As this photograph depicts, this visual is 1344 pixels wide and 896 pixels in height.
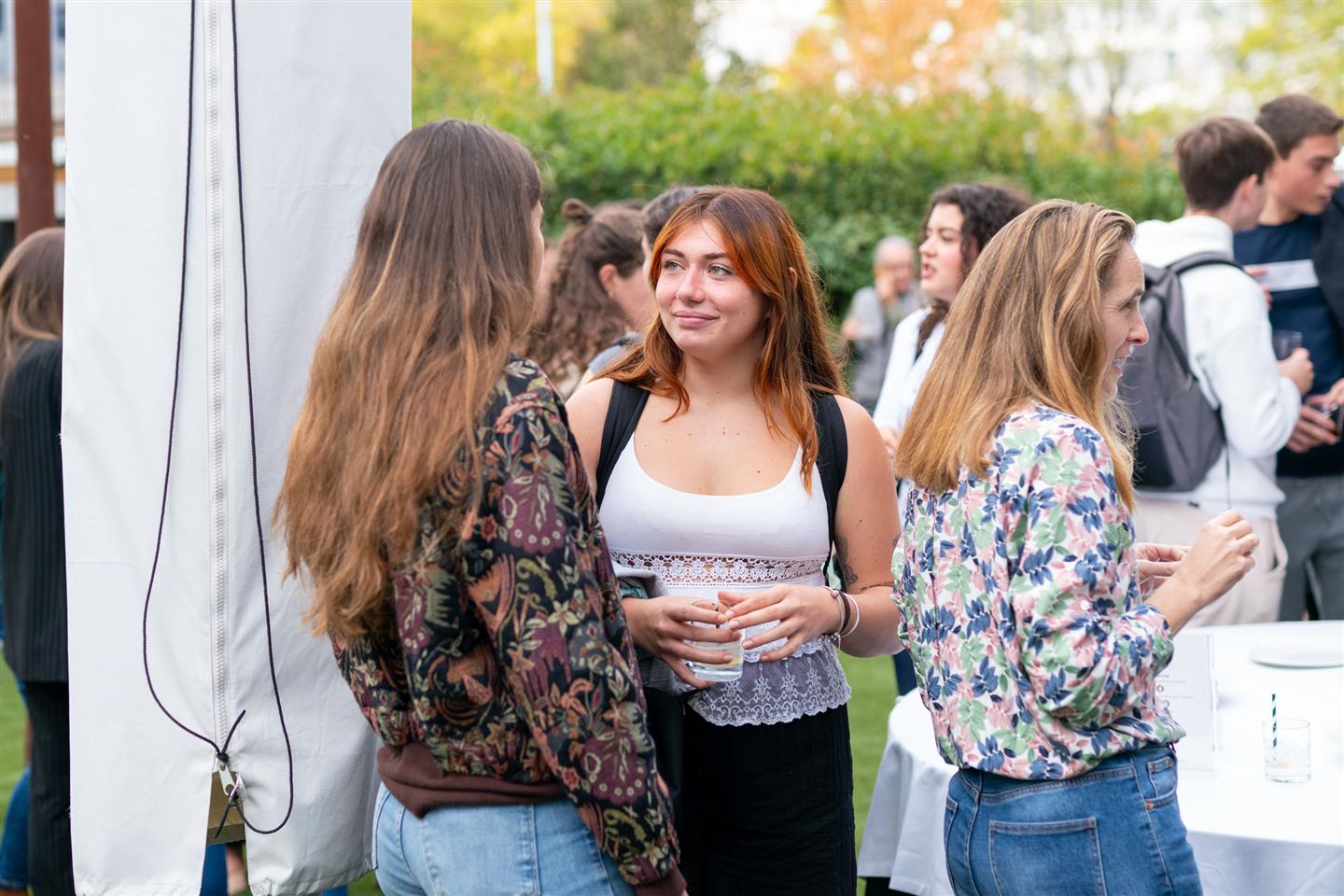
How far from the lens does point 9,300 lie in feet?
11.0

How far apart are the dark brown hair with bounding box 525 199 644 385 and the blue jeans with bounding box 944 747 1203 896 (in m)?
2.20

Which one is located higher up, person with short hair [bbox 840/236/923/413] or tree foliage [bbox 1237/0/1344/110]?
tree foliage [bbox 1237/0/1344/110]

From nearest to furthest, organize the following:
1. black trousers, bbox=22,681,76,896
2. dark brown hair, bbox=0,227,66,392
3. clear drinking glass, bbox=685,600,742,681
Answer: clear drinking glass, bbox=685,600,742,681, black trousers, bbox=22,681,76,896, dark brown hair, bbox=0,227,66,392

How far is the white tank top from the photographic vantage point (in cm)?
215

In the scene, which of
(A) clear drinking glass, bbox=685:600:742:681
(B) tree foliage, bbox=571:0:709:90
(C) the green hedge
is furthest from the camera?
(B) tree foliage, bbox=571:0:709:90

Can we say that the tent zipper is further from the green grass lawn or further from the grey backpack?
the grey backpack

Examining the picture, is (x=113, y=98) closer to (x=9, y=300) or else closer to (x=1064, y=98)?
(x=9, y=300)

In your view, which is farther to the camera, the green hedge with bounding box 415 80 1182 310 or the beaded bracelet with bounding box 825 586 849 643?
the green hedge with bounding box 415 80 1182 310

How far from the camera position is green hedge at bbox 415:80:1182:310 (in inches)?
419

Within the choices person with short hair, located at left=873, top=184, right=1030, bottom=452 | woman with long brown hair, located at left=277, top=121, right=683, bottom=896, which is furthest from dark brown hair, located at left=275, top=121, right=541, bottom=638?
person with short hair, located at left=873, top=184, right=1030, bottom=452

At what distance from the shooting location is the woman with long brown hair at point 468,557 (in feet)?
5.17

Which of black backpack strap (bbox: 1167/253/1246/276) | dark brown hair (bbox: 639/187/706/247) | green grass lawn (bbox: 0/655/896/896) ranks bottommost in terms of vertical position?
green grass lawn (bbox: 0/655/896/896)

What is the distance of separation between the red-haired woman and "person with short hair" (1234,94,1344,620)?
8.07 feet

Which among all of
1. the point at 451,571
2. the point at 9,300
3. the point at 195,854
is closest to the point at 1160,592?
the point at 451,571
